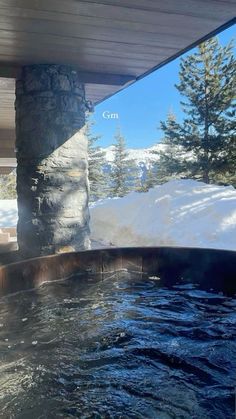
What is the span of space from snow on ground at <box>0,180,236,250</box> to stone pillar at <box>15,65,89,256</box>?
2.10 m

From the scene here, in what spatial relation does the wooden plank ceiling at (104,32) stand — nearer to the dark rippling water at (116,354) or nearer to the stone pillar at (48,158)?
the stone pillar at (48,158)

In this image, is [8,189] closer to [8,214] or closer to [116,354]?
[8,214]

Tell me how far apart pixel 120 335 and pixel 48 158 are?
2231 millimetres

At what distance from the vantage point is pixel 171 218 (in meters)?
6.05

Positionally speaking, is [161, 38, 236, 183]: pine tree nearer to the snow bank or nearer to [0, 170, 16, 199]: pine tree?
the snow bank

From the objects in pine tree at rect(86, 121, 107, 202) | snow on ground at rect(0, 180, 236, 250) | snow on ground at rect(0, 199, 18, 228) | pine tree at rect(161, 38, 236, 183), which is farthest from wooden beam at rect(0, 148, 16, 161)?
pine tree at rect(86, 121, 107, 202)

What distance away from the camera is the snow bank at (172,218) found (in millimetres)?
5242

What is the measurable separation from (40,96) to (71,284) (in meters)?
1.97

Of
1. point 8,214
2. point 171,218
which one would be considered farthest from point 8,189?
point 171,218

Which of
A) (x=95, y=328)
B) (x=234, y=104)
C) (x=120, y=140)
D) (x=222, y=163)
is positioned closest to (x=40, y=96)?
(x=95, y=328)

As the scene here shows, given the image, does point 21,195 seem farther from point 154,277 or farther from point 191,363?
point 191,363

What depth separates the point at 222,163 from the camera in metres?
14.3

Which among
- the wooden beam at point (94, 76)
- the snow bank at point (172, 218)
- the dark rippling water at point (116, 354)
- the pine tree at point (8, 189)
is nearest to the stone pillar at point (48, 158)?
the wooden beam at point (94, 76)

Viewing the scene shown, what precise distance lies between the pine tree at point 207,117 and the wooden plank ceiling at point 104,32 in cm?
1117
